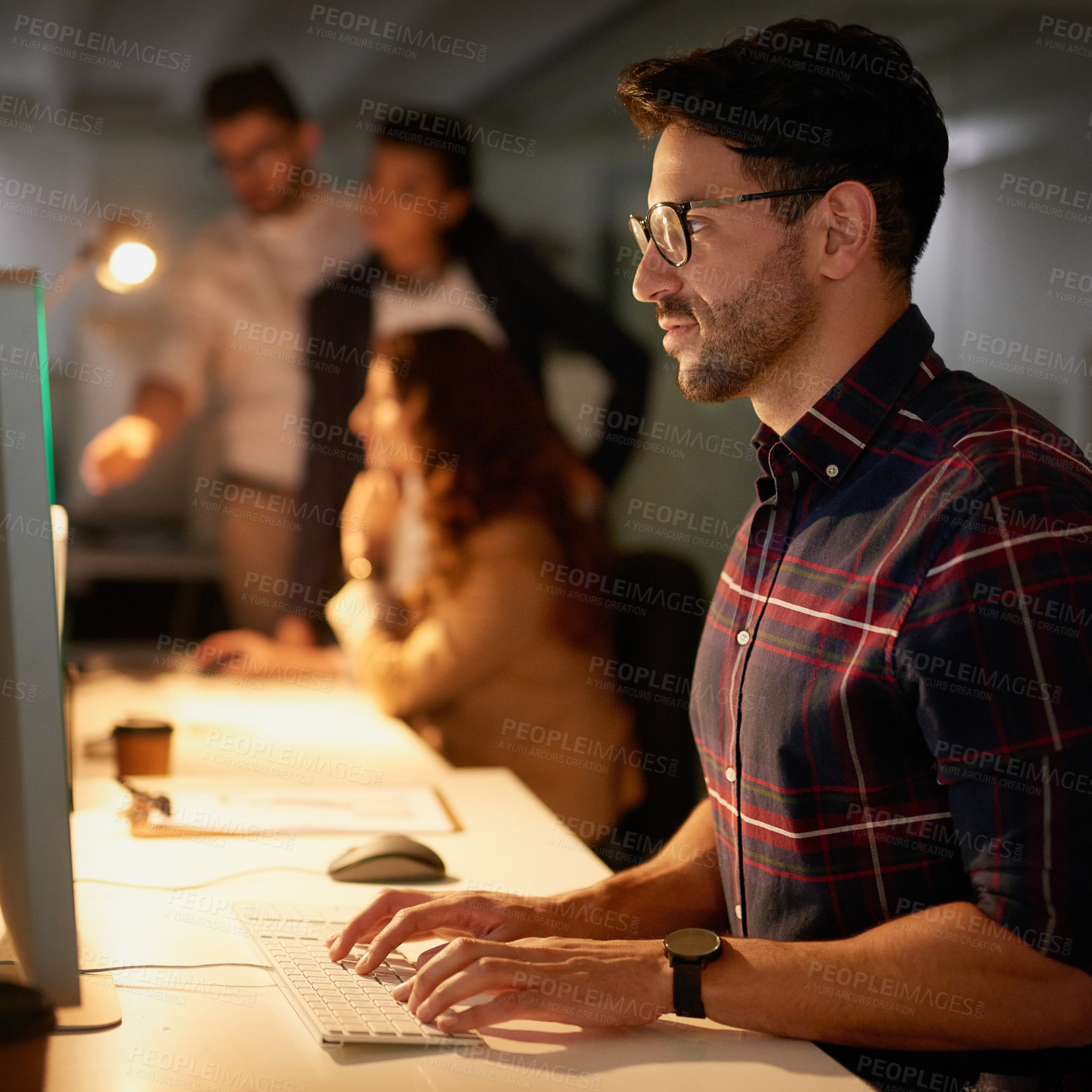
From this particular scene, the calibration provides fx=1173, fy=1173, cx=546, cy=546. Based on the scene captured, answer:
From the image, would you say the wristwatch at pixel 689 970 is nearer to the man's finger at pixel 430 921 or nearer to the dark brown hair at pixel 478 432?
the man's finger at pixel 430 921

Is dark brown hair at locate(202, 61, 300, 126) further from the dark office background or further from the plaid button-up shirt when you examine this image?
the plaid button-up shirt

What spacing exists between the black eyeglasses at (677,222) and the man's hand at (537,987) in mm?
729

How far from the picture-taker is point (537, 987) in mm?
953

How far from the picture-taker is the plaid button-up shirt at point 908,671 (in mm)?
930

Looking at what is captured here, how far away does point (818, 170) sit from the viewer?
124 cm

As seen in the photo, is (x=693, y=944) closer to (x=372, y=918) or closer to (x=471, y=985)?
(x=471, y=985)

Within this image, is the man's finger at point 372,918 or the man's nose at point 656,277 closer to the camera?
the man's finger at point 372,918

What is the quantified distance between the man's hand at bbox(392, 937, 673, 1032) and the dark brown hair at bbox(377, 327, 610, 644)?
4.66ft

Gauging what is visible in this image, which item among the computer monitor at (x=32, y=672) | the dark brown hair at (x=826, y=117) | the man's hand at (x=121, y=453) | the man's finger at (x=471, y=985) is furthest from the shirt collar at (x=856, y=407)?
the man's hand at (x=121, y=453)

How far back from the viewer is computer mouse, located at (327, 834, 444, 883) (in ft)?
4.42

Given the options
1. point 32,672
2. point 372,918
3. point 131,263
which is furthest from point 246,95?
point 32,672

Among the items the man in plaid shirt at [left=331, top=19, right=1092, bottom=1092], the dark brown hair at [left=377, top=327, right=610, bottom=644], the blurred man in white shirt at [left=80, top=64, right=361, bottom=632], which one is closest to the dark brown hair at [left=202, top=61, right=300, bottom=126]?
the blurred man in white shirt at [left=80, top=64, right=361, bottom=632]

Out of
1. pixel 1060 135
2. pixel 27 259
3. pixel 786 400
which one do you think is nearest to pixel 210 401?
pixel 27 259

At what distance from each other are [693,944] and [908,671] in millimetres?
291
